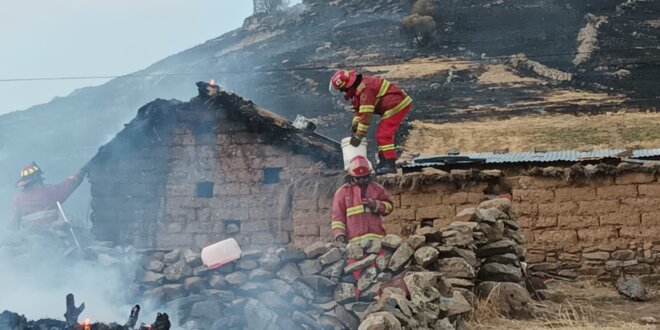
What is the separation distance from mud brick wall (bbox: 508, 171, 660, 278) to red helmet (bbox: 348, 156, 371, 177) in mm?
4313

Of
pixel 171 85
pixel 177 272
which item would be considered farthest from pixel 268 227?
pixel 171 85

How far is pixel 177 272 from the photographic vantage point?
7227mm

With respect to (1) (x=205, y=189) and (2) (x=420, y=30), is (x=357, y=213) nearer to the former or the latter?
(1) (x=205, y=189)

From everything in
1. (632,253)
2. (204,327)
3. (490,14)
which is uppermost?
(490,14)

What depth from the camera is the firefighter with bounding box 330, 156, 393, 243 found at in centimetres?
894

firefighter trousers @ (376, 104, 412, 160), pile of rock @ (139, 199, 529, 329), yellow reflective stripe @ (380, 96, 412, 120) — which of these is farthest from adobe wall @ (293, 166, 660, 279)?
pile of rock @ (139, 199, 529, 329)

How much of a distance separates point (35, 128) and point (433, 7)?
36.5m

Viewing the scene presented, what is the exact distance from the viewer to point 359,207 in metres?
8.93

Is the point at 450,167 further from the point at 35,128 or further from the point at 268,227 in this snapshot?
the point at 35,128

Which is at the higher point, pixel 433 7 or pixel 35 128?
pixel 433 7

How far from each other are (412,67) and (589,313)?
42760mm

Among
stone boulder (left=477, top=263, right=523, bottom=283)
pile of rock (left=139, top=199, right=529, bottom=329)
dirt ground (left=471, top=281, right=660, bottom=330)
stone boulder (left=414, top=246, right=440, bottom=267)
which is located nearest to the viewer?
pile of rock (left=139, top=199, right=529, bottom=329)

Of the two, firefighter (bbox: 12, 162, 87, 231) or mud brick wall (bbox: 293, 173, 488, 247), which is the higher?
firefighter (bbox: 12, 162, 87, 231)

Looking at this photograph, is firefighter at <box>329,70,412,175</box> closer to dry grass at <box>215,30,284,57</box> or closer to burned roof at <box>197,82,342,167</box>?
burned roof at <box>197,82,342,167</box>
